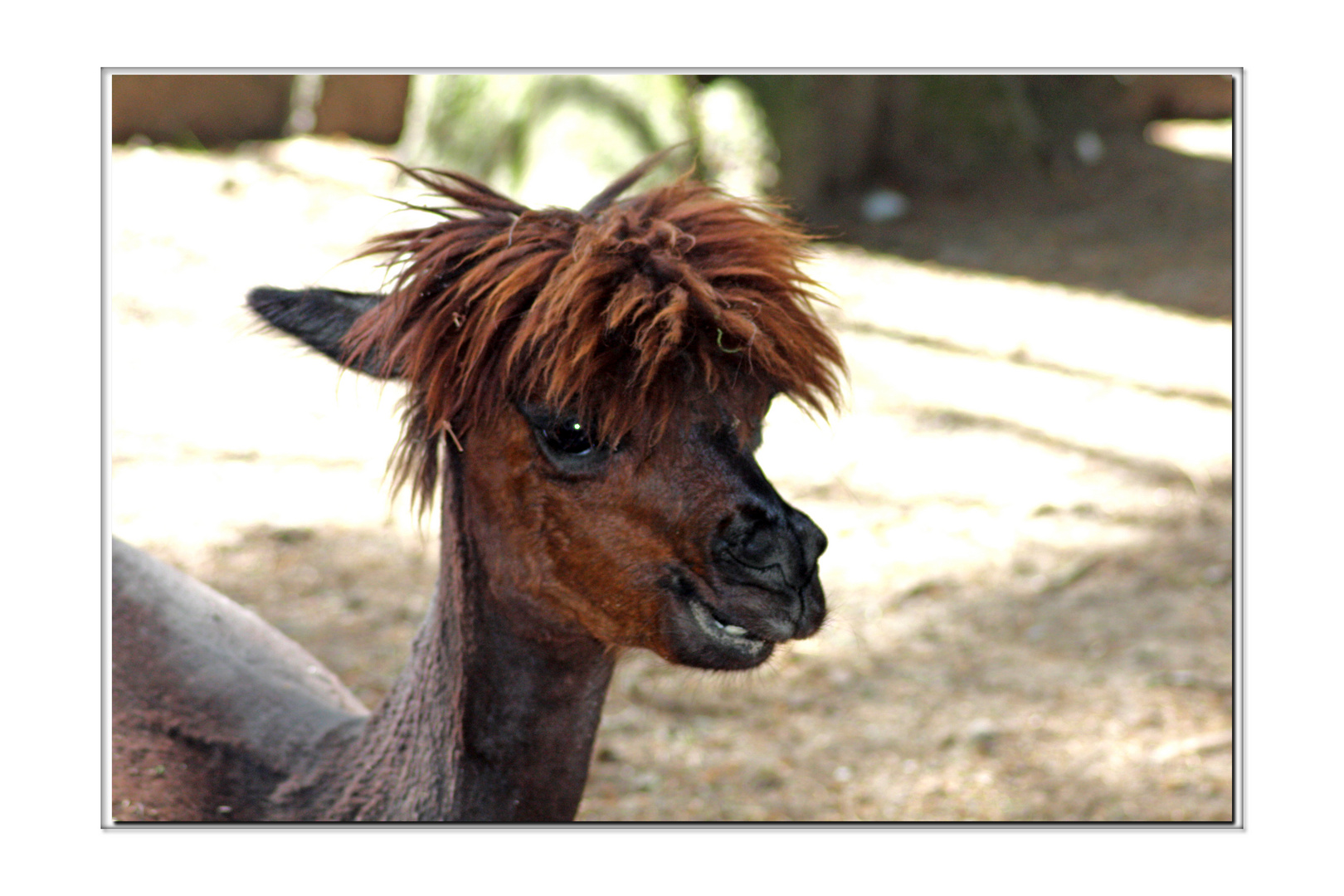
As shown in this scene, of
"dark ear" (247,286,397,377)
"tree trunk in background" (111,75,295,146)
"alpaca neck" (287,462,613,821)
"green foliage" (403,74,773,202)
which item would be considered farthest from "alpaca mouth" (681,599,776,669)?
"tree trunk in background" (111,75,295,146)

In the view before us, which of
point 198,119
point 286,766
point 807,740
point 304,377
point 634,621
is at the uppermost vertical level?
point 198,119

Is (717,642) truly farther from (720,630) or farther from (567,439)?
(567,439)

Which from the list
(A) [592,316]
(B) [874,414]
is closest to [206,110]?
(B) [874,414]

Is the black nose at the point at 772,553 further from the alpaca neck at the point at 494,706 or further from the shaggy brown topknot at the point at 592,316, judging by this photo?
the alpaca neck at the point at 494,706

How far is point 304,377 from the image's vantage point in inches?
222

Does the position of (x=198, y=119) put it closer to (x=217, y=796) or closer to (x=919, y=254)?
(x=919, y=254)

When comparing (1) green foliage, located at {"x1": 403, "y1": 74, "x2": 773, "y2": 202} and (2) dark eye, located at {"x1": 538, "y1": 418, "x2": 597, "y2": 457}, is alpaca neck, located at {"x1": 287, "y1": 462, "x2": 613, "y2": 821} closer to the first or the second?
(2) dark eye, located at {"x1": 538, "y1": 418, "x2": 597, "y2": 457}

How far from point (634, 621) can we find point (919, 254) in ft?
20.2

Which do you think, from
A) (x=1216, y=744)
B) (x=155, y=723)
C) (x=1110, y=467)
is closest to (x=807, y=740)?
(x=1216, y=744)

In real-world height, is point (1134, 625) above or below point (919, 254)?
below

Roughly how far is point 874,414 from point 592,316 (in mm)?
4139

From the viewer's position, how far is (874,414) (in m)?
6.01

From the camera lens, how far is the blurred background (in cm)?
381

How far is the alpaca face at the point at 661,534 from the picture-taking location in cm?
200
